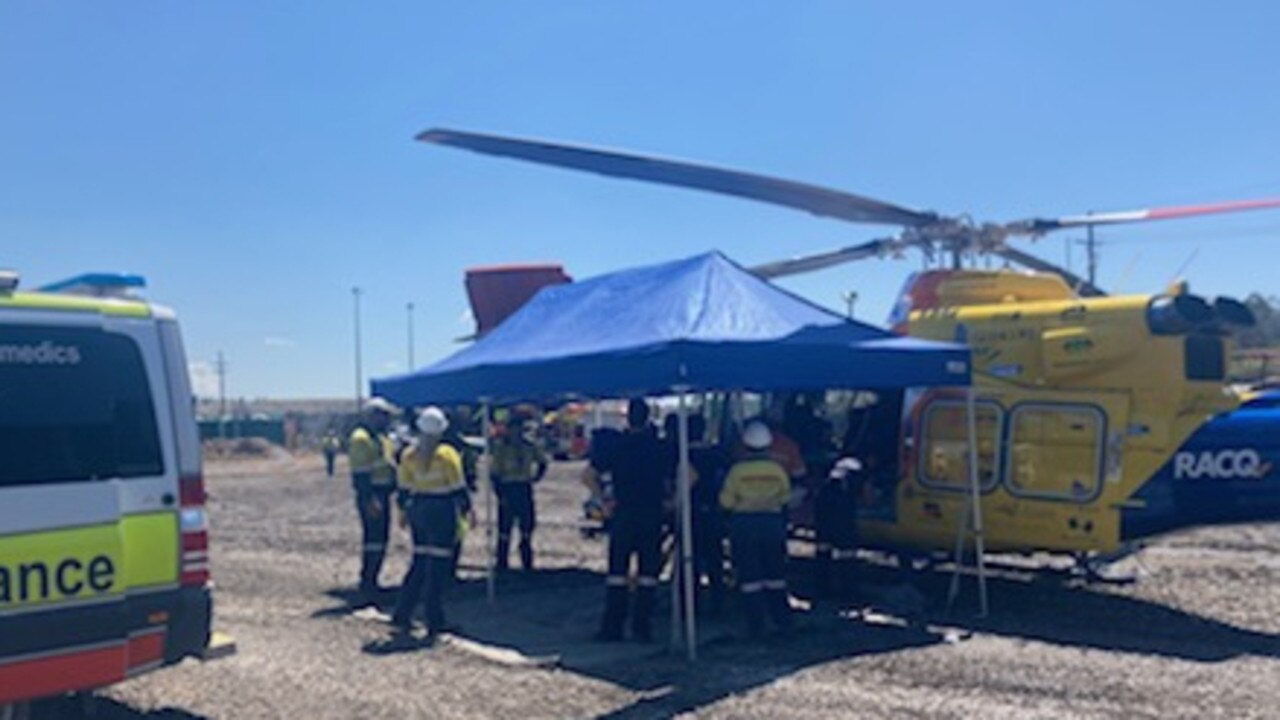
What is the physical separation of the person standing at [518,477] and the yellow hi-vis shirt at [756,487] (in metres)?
4.40

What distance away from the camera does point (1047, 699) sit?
23.7ft

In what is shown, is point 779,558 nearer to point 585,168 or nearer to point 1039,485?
point 1039,485

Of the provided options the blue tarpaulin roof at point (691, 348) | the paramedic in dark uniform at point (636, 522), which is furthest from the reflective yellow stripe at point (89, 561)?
the paramedic in dark uniform at point (636, 522)

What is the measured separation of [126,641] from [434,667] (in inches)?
115

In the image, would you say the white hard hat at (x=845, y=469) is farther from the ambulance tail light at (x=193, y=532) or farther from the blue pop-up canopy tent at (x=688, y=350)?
the ambulance tail light at (x=193, y=532)

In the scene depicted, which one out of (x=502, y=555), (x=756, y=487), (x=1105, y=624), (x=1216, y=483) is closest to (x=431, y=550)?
(x=756, y=487)

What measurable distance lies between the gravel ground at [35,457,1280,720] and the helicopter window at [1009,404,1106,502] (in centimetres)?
104

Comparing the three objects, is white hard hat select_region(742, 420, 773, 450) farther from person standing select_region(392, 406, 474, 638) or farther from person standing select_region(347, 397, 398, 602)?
person standing select_region(347, 397, 398, 602)

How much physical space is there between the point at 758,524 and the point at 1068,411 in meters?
2.79

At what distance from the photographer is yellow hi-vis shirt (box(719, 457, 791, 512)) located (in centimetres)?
906

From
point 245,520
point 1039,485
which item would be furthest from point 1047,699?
point 245,520

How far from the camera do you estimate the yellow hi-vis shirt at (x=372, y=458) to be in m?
12.0

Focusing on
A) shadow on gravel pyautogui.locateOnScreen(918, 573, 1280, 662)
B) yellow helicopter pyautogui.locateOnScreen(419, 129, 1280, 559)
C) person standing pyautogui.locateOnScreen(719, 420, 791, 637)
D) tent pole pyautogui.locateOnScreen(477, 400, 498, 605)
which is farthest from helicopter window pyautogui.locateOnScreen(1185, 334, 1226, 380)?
tent pole pyautogui.locateOnScreen(477, 400, 498, 605)

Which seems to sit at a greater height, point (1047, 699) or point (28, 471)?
point (28, 471)
